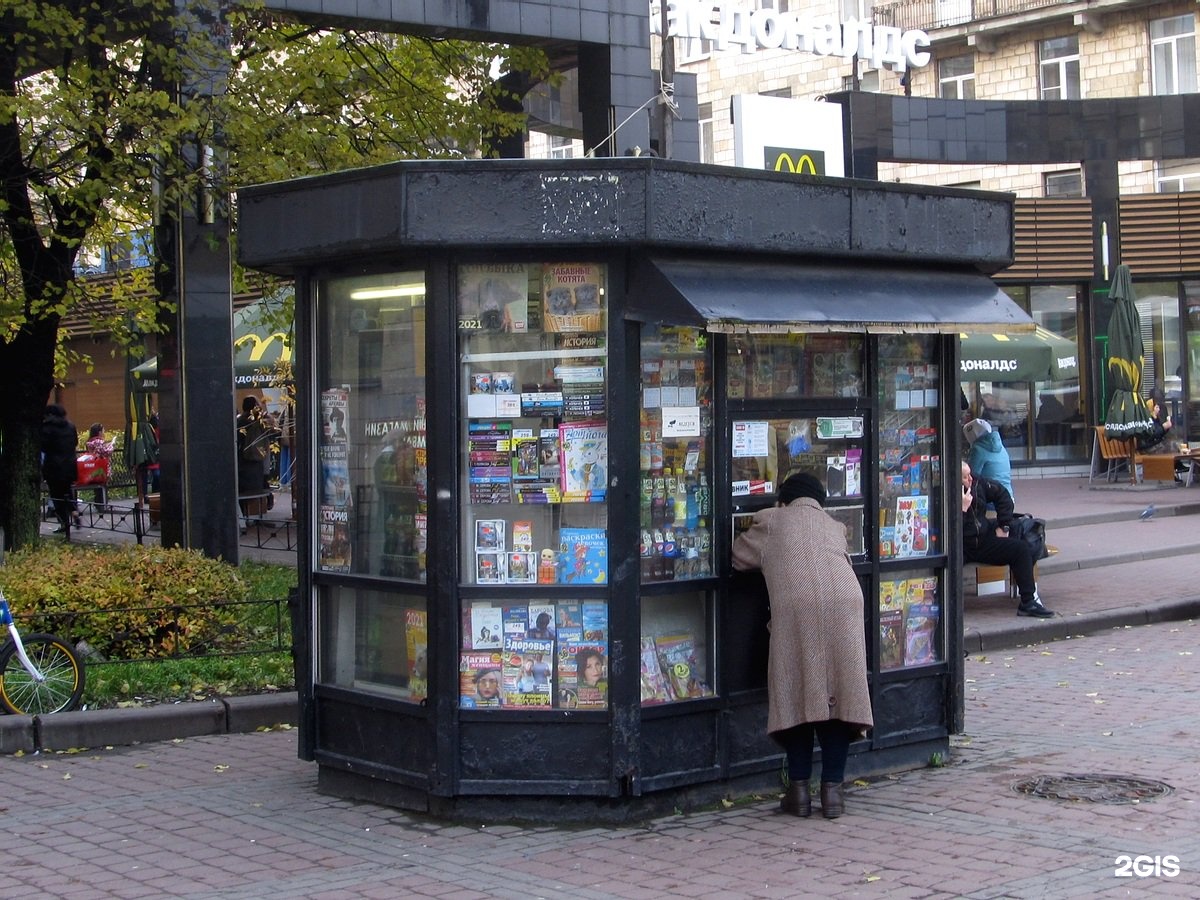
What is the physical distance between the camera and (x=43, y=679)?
858cm

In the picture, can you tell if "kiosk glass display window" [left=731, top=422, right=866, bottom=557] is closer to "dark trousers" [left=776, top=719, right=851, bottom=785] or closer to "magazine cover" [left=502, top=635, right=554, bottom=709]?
"dark trousers" [left=776, top=719, right=851, bottom=785]

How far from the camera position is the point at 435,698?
6.57 m

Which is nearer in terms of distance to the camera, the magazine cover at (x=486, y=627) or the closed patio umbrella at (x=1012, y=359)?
the magazine cover at (x=486, y=627)

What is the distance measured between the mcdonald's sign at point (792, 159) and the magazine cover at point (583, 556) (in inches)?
389

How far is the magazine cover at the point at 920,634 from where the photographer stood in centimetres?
761

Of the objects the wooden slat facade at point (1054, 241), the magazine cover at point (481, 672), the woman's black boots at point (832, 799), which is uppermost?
the wooden slat facade at point (1054, 241)

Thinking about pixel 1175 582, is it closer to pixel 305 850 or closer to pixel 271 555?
pixel 271 555

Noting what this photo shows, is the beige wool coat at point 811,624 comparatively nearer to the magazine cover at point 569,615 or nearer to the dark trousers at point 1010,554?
the magazine cover at point 569,615

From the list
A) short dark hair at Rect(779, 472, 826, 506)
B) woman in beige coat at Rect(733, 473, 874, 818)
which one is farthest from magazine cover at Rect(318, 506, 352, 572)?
short dark hair at Rect(779, 472, 826, 506)

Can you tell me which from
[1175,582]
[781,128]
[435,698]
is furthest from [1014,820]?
[781,128]

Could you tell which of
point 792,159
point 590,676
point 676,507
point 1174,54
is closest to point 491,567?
point 590,676

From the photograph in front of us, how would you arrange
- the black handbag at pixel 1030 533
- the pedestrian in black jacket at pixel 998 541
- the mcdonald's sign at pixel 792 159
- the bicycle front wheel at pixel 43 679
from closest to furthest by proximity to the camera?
the bicycle front wheel at pixel 43 679, the pedestrian in black jacket at pixel 998 541, the black handbag at pixel 1030 533, the mcdonald's sign at pixel 792 159

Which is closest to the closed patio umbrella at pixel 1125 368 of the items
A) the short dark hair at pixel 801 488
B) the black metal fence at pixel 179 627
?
the black metal fence at pixel 179 627

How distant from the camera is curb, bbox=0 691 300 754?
27.4 feet
